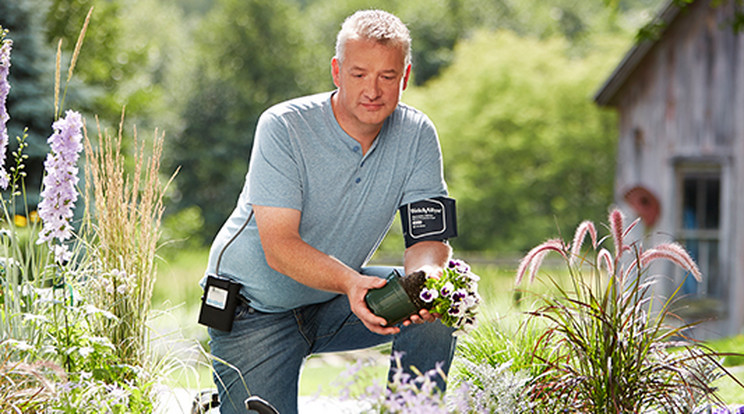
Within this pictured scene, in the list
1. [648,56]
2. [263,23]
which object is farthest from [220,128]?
[648,56]

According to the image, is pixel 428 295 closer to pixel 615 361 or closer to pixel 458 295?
pixel 458 295

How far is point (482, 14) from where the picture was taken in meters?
27.3

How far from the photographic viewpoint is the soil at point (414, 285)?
204cm

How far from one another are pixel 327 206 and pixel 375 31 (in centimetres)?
52

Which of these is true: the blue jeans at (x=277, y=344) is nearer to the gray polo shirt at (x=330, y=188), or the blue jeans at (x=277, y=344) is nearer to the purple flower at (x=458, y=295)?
the gray polo shirt at (x=330, y=188)

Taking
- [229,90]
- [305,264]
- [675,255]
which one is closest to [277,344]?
[305,264]

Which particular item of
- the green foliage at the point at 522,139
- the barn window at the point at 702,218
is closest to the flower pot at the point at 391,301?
the barn window at the point at 702,218

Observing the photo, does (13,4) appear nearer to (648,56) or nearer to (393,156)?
(648,56)

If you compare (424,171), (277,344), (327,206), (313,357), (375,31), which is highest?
(375,31)

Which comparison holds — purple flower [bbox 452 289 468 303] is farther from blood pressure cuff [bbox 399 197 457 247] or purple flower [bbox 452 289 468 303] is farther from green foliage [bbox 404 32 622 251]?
green foliage [bbox 404 32 622 251]

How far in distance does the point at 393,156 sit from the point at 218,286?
644mm

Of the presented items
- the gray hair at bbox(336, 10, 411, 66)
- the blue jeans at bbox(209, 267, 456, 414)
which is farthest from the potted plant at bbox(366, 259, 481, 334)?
the gray hair at bbox(336, 10, 411, 66)

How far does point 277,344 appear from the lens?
7.94 feet

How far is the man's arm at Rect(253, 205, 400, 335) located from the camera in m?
2.03
